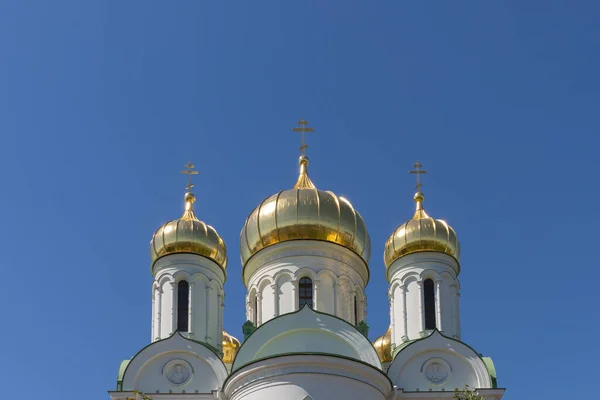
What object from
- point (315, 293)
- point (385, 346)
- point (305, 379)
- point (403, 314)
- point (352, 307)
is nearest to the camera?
point (305, 379)

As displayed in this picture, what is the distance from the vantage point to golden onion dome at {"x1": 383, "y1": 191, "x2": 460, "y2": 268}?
27.4 metres

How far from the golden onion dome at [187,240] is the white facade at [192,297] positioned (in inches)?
6.7

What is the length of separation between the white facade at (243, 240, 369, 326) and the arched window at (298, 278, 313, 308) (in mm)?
102

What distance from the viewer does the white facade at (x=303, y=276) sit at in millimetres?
26359

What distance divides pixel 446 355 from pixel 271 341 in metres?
3.89

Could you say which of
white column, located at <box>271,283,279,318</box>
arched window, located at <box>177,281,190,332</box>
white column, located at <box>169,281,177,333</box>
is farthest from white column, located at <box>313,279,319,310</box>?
white column, located at <box>169,281,177,333</box>

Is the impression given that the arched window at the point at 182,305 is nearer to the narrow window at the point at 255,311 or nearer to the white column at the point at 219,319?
the white column at the point at 219,319

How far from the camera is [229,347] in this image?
2992cm

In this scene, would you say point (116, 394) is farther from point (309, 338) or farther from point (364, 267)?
point (364, 267)

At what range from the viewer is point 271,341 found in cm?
2383

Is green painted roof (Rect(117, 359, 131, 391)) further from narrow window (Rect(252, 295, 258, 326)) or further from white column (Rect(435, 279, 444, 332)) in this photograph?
white column (Rect(435, 279, 444, 332))

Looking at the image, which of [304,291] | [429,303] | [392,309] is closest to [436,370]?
[429,303]

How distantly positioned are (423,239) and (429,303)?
57.6 inches

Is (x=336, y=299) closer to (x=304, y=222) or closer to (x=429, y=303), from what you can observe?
(x=304, y=222)
